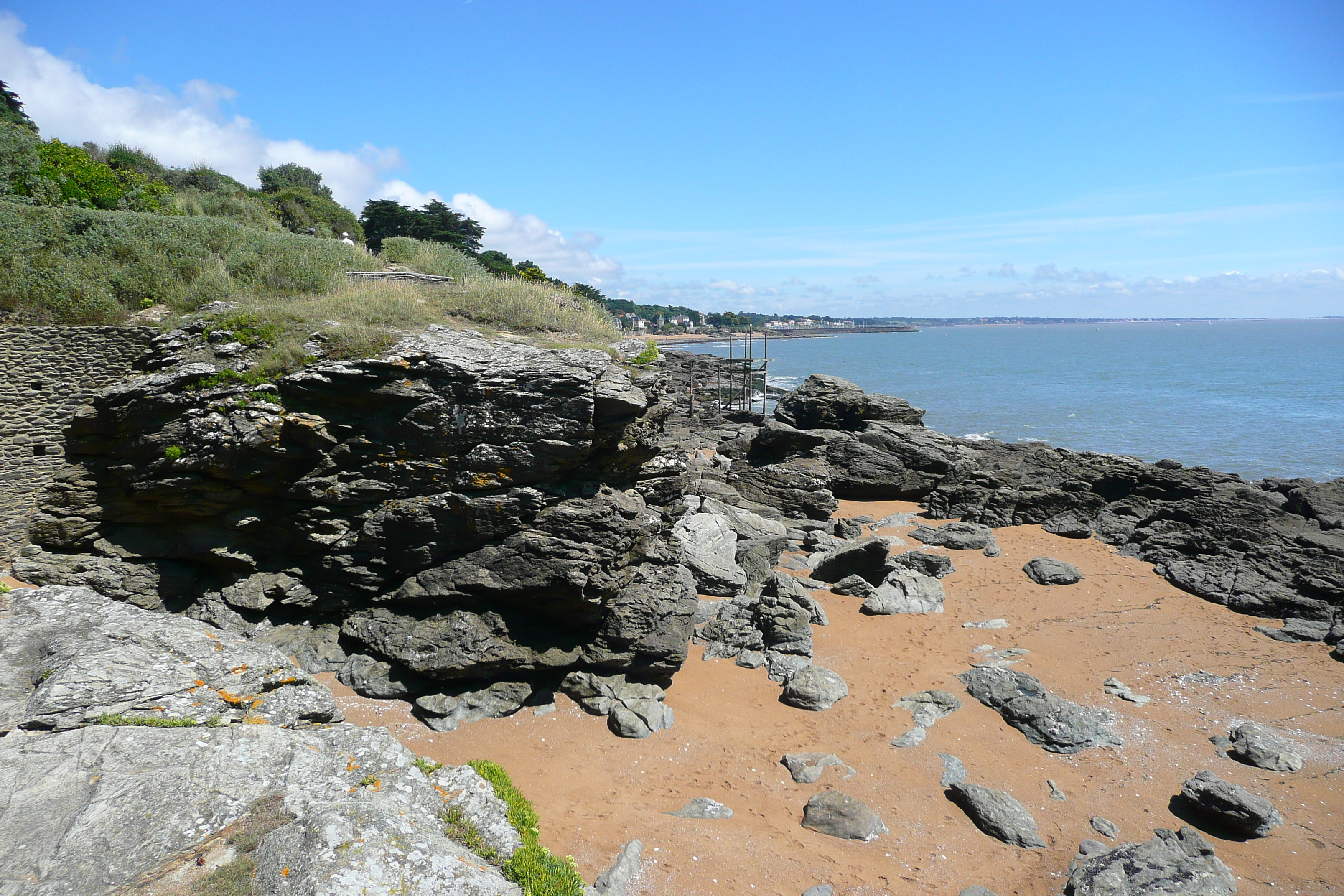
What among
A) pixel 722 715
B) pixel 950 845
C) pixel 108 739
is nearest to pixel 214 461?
pixel 108 739

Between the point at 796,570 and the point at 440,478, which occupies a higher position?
the point at 440,478

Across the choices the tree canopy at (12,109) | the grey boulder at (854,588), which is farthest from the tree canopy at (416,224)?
the grey boulder at (854,588)

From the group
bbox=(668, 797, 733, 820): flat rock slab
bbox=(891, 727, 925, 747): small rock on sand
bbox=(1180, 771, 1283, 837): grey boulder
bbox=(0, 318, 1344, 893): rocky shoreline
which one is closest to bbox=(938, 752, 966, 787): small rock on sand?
bbox=(0, 318, 1344, 893): rocky shoreline

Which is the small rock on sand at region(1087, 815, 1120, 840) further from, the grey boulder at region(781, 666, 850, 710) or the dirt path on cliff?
the grey boulder at region(781, 666, 850, 710)

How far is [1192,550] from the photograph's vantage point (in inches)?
627

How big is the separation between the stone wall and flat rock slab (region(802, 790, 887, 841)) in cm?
1202

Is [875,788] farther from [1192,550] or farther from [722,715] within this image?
[1192,550]

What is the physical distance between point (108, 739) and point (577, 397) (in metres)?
6.10

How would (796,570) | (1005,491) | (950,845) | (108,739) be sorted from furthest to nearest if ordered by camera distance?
(1005,491), (796,570), (950,845), (108,739)

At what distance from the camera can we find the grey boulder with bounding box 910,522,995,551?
Result: 16.7 meters

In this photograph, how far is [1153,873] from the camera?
6316 mm

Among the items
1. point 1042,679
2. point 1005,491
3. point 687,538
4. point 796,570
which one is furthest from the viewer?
point 1005,491

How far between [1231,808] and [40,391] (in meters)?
17.3

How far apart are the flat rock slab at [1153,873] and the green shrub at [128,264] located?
1447 cm
